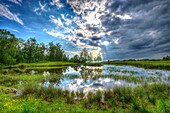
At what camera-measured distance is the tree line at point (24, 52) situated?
55.5 metres

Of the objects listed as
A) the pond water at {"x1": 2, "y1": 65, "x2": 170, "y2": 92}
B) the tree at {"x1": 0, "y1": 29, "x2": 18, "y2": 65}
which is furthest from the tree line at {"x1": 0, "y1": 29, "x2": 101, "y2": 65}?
the pond water at {"x1": 2, "y1": 65, "x2": 170, "y2": 92}

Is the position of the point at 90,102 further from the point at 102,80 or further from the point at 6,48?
the point at 6,48

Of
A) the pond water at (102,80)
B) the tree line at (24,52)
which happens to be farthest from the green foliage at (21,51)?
the pond water at (102,80)

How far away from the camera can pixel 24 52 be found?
92.1m

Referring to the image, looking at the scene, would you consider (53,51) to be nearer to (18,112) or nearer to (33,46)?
(33,46)

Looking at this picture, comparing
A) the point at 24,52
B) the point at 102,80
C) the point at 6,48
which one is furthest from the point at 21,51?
the point at 102,80

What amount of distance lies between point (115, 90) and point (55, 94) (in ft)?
20.7

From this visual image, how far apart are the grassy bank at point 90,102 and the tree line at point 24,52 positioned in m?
53.0

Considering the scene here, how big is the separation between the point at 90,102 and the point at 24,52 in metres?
96.4

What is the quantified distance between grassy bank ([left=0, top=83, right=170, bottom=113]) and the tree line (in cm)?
5304

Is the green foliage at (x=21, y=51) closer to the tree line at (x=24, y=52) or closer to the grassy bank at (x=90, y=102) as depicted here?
the tree line at (x=24, y=52)

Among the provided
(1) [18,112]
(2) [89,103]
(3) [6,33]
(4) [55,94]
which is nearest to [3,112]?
(1) [18,112]

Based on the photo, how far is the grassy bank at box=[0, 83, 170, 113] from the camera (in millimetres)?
7670

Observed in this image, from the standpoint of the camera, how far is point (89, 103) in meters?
9.61
